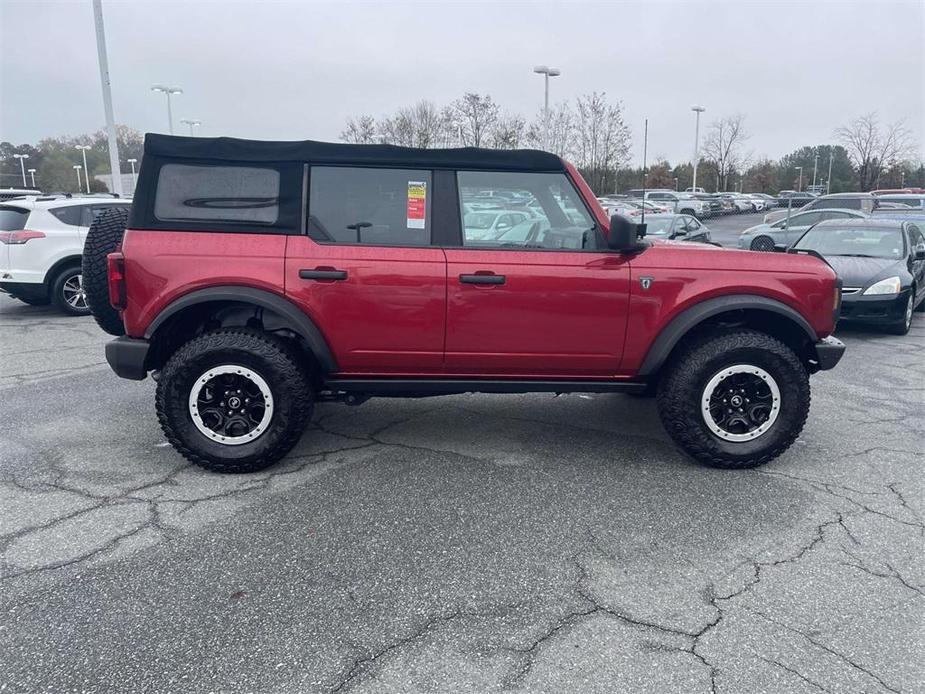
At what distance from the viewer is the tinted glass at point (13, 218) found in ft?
29.8

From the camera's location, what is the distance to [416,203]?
13.5 ft

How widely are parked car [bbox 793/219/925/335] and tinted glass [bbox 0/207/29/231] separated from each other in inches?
411

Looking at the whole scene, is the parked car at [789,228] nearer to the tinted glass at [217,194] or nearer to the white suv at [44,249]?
the white suv at [44,249]

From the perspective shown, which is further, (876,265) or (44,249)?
(44,249)

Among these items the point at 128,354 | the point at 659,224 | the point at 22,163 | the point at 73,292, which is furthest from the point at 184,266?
the point at 22,163

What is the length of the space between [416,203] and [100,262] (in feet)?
6.85

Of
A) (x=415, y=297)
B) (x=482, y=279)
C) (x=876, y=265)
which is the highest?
(x=482, y=279)

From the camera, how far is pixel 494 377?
4273 millimetres

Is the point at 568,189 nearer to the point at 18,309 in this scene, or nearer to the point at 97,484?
the point at 97,484

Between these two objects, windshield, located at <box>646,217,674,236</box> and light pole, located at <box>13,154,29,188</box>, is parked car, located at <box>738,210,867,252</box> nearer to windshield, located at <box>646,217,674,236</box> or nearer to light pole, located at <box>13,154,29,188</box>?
windshield, located at <box>646,217,674,236</box>

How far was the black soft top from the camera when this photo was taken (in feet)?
13.2

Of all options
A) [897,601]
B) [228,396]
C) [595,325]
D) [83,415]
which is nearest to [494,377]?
[595,325]

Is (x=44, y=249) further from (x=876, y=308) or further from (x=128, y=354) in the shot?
(x=876, y=308)

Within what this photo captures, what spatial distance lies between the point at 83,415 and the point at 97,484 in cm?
152
